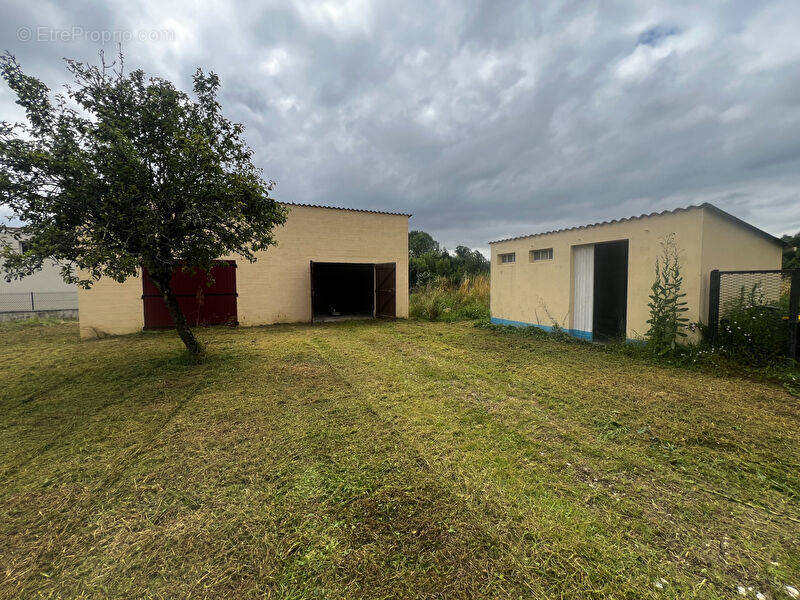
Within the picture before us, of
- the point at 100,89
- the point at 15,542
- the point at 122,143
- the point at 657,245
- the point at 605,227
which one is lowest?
the point at 15,542

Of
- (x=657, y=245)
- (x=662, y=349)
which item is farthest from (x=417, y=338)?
(x=657, y=245)

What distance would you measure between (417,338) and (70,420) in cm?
605

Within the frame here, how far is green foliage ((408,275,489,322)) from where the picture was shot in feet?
38.1

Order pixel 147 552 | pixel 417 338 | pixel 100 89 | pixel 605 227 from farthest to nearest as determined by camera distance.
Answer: pixel 417 338, pixel 605 227, pixel 100 89, pixel 147 552

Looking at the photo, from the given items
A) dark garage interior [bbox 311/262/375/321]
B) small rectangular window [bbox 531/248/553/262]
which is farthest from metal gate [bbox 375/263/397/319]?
small rectangular window [bbox 531/248/553/262]

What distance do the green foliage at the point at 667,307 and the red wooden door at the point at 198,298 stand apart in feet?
34.3

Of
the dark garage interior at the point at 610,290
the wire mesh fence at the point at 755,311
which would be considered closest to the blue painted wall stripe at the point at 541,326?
the dark garage interior at the point at 610,290

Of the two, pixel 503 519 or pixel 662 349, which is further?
→ pixel 662 349

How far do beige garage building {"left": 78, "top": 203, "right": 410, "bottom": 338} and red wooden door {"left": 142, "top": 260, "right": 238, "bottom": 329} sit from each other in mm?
24

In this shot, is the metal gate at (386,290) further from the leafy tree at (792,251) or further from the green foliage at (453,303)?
the leafy tree at (792,251)

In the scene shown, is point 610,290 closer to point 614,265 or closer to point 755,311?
point 614,265

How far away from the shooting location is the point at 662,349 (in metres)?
5.49

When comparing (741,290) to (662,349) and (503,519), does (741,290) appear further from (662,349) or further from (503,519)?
(503,519)

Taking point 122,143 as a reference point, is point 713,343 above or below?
below
